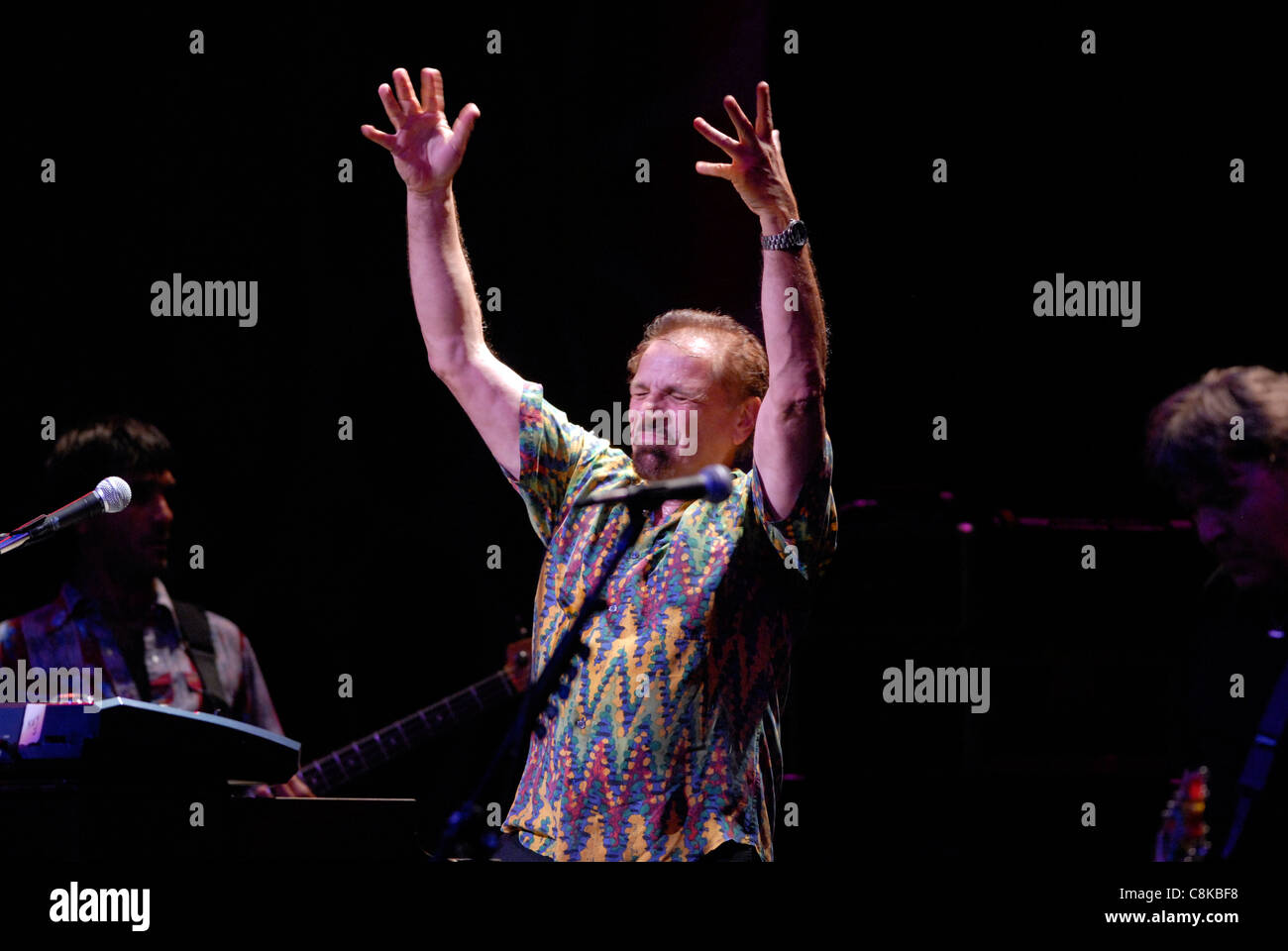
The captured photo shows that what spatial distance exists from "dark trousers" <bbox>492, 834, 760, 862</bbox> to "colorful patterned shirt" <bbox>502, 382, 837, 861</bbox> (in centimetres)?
2

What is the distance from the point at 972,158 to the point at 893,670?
1.50m

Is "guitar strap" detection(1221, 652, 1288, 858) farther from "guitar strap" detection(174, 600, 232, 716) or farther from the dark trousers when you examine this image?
"guitar strap" detection(174, 600, 232, 716)

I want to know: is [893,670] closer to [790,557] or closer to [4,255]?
[790,557]

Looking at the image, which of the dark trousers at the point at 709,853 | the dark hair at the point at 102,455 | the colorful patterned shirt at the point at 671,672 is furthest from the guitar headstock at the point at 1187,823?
the dark hair at the point at 102,455

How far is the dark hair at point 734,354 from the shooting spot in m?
2.63

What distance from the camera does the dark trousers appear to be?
2.21 meters

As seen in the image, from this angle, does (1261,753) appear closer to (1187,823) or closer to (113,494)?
(1187,823)

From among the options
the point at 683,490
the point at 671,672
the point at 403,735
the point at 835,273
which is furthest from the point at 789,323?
the point at 403,735

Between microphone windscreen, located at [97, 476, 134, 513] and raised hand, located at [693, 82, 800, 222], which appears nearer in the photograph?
microphone windscreen, located at [97, 476, 134, 513]

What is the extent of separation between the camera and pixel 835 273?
3.83 metres

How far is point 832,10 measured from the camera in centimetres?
380

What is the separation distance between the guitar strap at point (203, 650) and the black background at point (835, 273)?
523 millimetres

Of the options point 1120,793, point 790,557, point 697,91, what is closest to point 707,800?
point 790,557

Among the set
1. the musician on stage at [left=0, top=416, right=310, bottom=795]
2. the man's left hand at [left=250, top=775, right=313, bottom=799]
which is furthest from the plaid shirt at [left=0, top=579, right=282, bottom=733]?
the man's left hand at [left=250, top=775, right=313, bottom=799]
